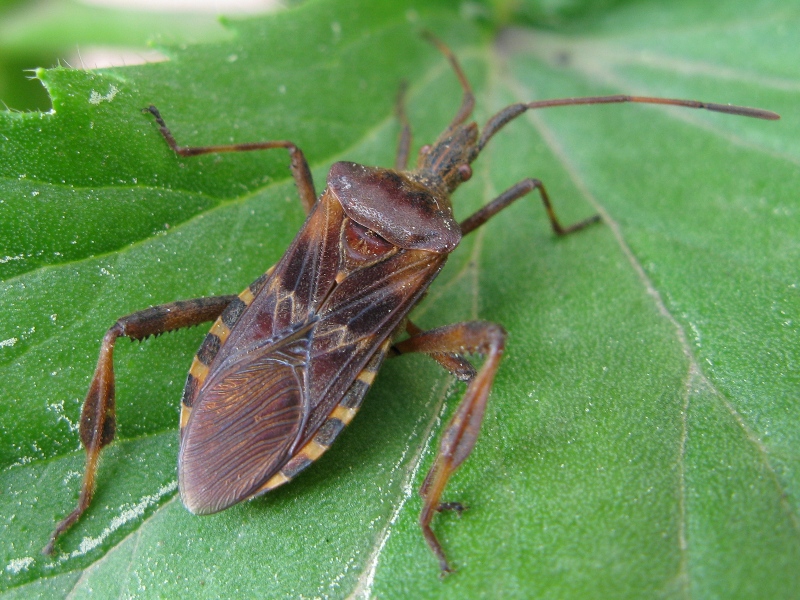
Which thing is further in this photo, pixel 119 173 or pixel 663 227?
pixel 663 227

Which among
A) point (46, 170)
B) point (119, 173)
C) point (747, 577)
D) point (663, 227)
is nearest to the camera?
point (747, 577)

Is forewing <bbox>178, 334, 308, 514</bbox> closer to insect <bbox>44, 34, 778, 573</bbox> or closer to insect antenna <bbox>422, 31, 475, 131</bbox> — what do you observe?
insect <bbox>44, 34, 778, 573</bbox>

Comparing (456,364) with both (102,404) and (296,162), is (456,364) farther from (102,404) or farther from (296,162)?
(102,404)

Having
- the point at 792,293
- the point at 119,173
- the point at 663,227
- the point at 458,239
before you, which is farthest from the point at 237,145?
the point at 792,293

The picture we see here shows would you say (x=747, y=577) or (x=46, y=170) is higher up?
(x=46, y=170)

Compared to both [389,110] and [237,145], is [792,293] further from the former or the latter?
[237,145]

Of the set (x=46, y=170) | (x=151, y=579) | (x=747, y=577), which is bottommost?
(x=747, y=577)

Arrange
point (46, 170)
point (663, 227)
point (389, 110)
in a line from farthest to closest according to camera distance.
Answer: point (389, 110), point (663, 227), point (46, 170)

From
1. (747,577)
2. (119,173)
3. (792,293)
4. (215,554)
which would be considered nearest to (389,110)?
(119,173)
